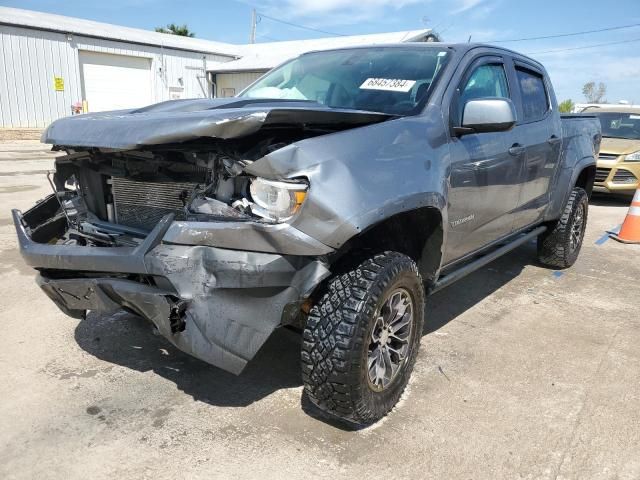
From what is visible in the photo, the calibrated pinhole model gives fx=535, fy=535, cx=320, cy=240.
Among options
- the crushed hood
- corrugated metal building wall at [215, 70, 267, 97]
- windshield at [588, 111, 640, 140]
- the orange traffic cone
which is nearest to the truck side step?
the crushed hood

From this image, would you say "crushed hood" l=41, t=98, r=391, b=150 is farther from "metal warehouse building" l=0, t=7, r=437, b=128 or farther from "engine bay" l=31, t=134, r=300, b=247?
"metal warehouse building" l=0, t=7, r=437, b=128

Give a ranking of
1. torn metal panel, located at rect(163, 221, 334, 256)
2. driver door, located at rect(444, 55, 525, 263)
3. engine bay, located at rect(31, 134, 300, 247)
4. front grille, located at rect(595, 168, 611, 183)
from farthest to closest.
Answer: front grille, located at rect(595, 168, 611, 183) → driver door, located at rect(444, 55, 525, 263) → engine bay, located at rect(31, 134, 300, 247) → torn metal panel, located at rect(163, 221, 334, 256)

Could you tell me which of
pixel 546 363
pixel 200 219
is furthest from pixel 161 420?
pixel 546 363

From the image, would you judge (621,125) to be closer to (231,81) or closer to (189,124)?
(189,124)

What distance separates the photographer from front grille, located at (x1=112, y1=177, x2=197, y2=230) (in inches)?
101

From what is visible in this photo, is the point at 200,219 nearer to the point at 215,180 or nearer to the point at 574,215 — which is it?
the point at 215,180

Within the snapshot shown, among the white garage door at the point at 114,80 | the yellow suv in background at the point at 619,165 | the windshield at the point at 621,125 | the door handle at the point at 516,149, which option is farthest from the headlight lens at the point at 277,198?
the white garage door at the point at 114,80

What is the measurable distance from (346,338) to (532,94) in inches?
128

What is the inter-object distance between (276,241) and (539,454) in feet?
5.33

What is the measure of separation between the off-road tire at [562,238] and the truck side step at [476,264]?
0.41 metres

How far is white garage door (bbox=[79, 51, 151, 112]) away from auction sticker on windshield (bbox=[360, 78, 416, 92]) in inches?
871

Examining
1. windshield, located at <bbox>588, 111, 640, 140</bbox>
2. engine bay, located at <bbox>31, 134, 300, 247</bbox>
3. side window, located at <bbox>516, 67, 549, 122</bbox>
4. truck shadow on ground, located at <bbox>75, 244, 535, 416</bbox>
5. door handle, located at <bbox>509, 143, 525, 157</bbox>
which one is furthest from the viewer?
windshield, located at <bbox>588, 111, 640, 140</bbox>

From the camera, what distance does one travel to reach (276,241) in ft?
6.94

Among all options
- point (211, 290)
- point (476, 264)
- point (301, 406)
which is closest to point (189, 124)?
point (211, 290)
